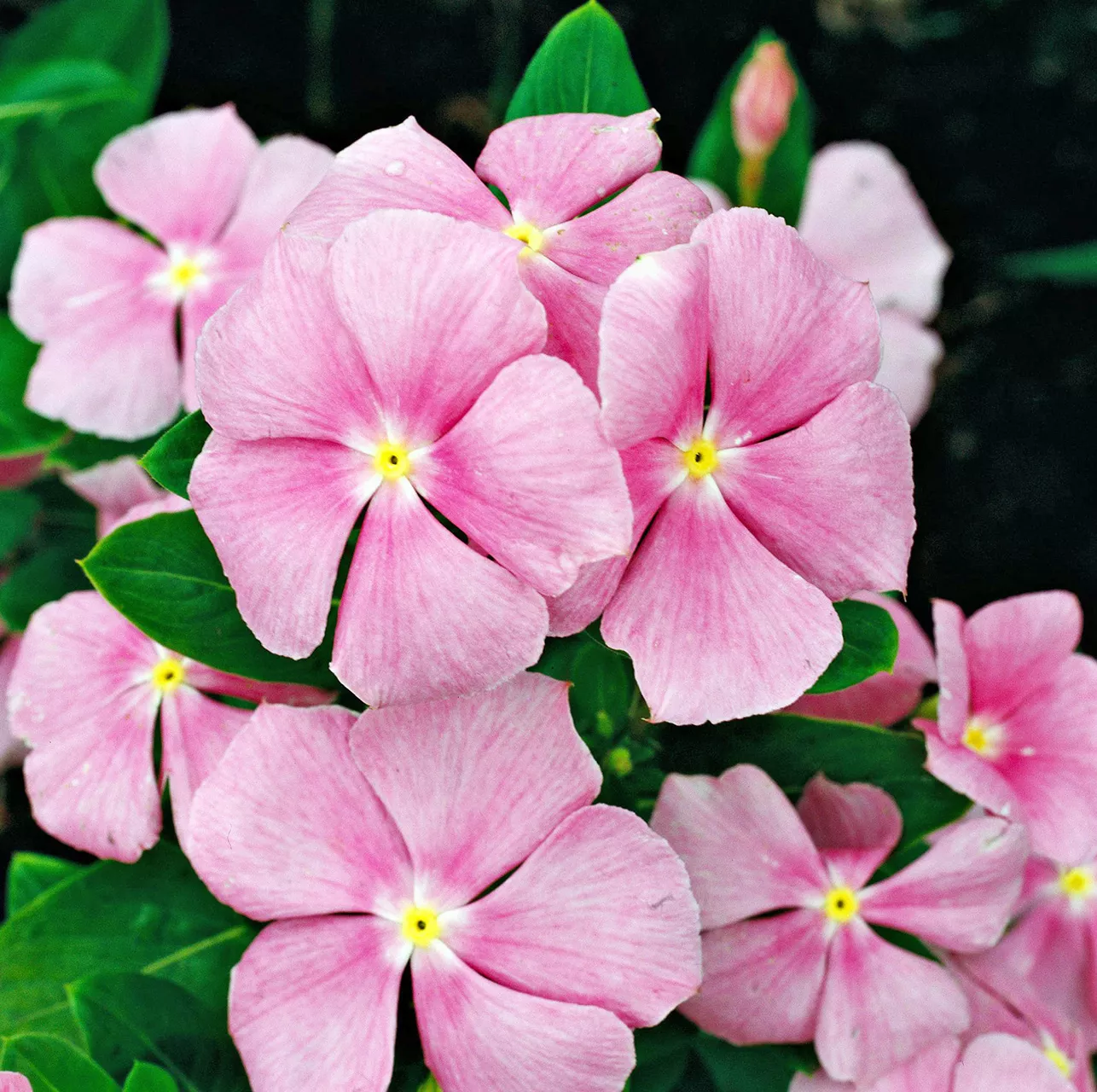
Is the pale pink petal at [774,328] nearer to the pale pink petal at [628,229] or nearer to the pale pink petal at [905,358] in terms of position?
the pale pink petal at [628,229]

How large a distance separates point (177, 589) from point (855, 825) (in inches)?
19.0

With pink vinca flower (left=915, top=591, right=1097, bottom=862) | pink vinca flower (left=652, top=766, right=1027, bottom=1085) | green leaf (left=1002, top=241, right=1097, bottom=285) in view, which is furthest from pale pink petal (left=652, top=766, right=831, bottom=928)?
green leaf (left=1002, top=241, right=1097, bottom=285)

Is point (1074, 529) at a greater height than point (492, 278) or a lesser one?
lesser

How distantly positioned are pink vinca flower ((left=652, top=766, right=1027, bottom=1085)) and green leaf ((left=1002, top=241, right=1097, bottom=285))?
3.97ft

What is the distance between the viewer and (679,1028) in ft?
2.90

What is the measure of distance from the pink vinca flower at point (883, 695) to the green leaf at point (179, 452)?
1.50ft

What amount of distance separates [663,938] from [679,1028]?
268mm

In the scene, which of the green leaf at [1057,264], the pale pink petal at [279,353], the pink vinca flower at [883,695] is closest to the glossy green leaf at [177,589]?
the pale pink petal at [279,353]

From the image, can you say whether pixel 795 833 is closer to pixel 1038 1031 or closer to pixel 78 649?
pixel 1038 1031

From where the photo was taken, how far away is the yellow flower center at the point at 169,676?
0.83m

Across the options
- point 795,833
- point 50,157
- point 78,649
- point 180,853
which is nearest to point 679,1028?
point 795,833

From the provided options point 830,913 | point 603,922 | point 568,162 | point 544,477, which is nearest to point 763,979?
point 830,913

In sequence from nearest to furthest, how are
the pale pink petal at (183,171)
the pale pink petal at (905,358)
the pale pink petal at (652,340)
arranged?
the pale pink petal at (652,340)
the pale pink petal at (183,171)
the pale pink petal at (905,358)

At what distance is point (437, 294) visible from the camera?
1.94 feet
